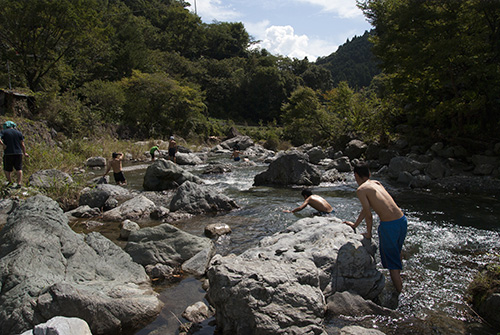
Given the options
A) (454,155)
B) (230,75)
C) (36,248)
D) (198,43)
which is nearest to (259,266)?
(36,248)

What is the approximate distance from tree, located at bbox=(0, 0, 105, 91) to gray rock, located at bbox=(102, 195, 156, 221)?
20.8 meters

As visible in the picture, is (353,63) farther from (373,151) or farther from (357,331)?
(357,331)

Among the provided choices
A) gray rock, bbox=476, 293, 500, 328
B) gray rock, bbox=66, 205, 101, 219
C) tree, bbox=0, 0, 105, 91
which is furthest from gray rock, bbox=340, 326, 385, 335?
tree, bbox=0, 0, 105, 91

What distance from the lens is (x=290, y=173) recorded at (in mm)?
13445

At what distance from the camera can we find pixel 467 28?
1449 centimetres

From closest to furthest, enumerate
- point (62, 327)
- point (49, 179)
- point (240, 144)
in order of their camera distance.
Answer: point (62, 327) < point (49, 179) < point (240, 144)

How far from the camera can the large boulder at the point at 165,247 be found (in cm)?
574

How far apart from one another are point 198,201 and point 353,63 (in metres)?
88.1

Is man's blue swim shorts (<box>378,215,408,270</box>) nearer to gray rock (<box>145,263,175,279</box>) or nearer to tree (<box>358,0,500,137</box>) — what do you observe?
gray rock (<box>145,263,175,279</box>)

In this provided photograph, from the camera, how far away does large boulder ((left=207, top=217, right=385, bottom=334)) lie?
3525mm

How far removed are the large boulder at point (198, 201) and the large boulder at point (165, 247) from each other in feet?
9.43

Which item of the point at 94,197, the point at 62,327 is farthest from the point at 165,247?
the point at 94,197

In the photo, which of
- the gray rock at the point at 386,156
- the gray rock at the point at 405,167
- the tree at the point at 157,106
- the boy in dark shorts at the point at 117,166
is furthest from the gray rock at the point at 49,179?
the tree at the point at 157,106

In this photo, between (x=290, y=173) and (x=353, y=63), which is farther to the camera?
(x=353, y=63)
